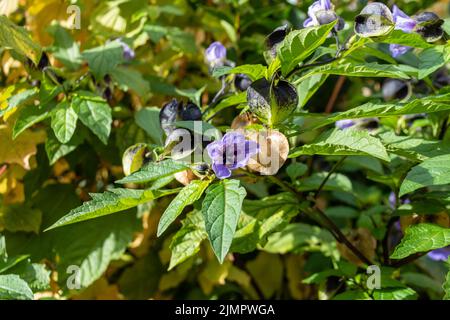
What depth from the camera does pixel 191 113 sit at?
1.10 meters

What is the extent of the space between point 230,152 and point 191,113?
222mm

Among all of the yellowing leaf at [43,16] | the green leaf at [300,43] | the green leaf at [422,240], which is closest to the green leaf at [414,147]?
the green leaf at [422,240]

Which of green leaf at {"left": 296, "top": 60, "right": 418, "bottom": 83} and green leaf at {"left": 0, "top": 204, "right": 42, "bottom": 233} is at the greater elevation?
green leaf at {"left": 296, "top": 60, "right": 418, "bottom": 83}

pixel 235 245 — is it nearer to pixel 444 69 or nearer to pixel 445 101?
pixel 445 101

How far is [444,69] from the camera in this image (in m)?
1.49

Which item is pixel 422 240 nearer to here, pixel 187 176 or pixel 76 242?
pixel 187 176

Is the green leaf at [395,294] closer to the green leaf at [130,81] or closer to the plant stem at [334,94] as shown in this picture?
the green leaf at [130,81]

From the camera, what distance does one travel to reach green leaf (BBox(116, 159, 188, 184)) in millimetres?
931

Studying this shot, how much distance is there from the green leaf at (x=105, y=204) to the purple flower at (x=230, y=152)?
109 millimetres

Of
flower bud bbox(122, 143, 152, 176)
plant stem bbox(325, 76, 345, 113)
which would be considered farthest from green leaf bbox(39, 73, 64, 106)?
plant stem bbox(325, 76, 345, 113)

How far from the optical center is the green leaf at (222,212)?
0.81 m

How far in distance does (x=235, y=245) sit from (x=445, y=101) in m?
0.45

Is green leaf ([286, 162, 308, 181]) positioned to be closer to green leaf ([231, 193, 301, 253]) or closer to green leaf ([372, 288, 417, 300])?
green leaf ([231, 193, 301, 253])

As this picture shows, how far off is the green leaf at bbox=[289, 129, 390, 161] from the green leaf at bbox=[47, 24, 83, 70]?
2.17 feet
